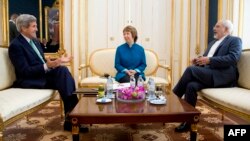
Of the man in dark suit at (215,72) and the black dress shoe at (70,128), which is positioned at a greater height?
the man in dark suit at (215,72)

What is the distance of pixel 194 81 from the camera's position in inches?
108

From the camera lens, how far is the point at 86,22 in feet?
13.4

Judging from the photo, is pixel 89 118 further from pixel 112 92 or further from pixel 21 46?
pixel 21 46

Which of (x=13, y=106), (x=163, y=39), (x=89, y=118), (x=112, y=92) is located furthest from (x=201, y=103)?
(x=13, y=106)

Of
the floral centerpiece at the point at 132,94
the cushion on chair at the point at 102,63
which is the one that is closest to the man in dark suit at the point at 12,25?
the cushion on chair at the point at 102,63

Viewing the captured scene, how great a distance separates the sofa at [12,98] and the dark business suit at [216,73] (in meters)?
1.42

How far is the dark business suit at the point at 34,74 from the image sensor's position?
8.24ft

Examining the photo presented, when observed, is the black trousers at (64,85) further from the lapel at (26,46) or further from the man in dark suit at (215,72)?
the man in dark suit at (215,72)

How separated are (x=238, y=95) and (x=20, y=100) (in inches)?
70.9

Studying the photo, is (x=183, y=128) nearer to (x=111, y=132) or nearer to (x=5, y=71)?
(x=111, y=132)

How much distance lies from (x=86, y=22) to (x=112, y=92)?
202cm

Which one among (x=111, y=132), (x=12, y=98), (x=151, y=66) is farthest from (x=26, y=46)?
(x=151, y=66)

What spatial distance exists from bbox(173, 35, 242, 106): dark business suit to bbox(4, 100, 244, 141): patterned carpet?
1.19ft

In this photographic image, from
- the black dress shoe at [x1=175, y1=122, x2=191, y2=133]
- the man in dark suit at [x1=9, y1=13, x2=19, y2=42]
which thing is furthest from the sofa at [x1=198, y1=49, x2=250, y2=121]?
the man in dark suit at [x1=9, y1=13, x2=19, y2=42]
